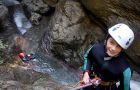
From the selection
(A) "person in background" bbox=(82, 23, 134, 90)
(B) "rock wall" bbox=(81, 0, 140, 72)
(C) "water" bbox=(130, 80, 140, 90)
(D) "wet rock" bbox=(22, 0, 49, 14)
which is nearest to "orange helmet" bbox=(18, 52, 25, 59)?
(B) "rock wall" bbox=(81, 0, 140, 72)

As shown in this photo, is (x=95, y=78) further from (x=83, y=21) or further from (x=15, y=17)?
(x=15, y=17)

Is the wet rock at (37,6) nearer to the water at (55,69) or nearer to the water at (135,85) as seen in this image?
the water at (55,69)

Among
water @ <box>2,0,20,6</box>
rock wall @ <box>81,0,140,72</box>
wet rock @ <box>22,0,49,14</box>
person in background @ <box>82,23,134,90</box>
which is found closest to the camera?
person in background @ <box>82,23,134,90</box>

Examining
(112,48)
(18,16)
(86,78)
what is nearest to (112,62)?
(112,48)

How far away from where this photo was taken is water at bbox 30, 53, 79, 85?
759 centimetres

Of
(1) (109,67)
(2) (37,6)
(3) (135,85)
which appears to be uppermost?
(1) (109,67)

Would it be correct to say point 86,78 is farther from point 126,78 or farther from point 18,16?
point 18,16

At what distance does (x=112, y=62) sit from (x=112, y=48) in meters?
0.23

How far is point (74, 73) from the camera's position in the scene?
790 cm

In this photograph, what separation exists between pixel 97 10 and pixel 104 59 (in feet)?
14.5

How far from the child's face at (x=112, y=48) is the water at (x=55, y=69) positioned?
374cm

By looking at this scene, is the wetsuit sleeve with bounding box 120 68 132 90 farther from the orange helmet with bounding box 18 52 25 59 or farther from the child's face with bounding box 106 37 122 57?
the orange helmet with bounding box 18 52 25 59

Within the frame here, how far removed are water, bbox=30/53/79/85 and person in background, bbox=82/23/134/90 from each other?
11.0ft

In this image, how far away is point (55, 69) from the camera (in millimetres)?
8008
